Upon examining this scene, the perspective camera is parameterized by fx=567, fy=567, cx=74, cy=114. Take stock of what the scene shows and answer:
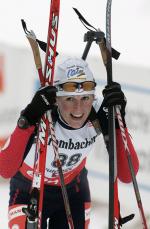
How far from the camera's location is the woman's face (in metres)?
2.99

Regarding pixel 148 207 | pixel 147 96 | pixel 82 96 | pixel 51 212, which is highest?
pixel 82 96

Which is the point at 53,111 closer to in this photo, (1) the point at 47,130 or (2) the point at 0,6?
(1) the point at 47,130

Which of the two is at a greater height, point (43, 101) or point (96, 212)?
point (43, 101)

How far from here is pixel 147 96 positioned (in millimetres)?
5289

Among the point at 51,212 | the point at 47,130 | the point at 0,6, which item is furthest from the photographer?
the point at 0,6

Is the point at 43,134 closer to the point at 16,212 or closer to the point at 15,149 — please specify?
the point at 15,149

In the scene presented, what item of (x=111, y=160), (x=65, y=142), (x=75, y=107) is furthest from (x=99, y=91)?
(x=111, y=160)

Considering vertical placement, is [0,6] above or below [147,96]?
above

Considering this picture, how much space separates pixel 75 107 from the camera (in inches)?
118

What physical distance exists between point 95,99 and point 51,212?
2.40 ft

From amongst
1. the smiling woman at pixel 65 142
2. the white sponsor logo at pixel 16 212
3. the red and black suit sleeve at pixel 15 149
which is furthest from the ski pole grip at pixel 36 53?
the white sponsor logo at pixel 16 212

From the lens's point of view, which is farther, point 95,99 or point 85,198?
point 85,198

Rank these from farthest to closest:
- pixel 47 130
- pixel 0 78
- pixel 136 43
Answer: pixel 136 43, pixel 0 78, pixel 47 130

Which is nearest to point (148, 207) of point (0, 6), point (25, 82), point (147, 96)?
point (147, 96)
